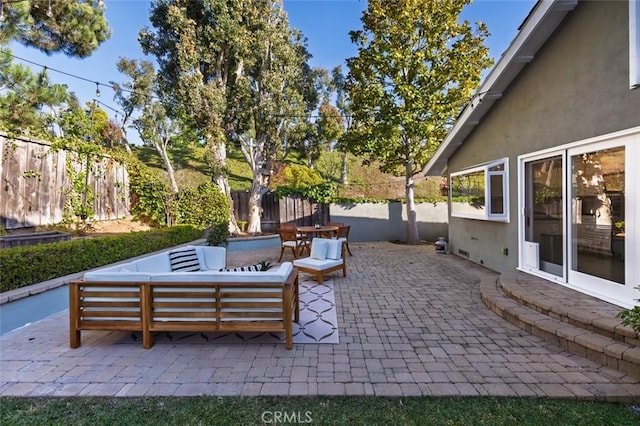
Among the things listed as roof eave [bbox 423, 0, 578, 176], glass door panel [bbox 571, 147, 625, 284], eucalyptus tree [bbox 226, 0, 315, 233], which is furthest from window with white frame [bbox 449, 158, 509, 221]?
eucalyptus tree [bbox 226, 0, 315, 233]

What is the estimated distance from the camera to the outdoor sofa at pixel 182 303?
3396 millimetres

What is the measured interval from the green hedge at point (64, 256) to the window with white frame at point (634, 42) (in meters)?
8.37

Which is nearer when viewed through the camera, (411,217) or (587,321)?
(587,321)

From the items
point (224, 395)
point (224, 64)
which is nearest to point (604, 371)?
point (224, 395)

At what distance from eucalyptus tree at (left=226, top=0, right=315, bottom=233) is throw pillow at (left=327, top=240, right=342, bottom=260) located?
620 centimetres

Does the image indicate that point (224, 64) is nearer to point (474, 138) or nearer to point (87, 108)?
point (474, 138)

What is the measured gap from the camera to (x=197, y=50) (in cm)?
1030

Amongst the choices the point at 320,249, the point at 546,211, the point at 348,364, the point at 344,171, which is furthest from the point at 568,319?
the point at 344,171

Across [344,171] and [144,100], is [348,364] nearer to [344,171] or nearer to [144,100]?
[144,100]

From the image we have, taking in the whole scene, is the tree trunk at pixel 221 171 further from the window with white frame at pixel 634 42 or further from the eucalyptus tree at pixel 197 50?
the window with white frame at pixel 634 42

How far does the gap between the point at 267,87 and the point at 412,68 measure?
5.04 m

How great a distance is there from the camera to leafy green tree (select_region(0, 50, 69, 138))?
7496 mm

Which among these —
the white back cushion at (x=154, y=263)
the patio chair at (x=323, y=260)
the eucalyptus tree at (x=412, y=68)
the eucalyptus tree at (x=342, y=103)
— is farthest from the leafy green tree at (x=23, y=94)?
the eucalyptus tree at (x=342, y=103)

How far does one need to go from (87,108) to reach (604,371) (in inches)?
1049
